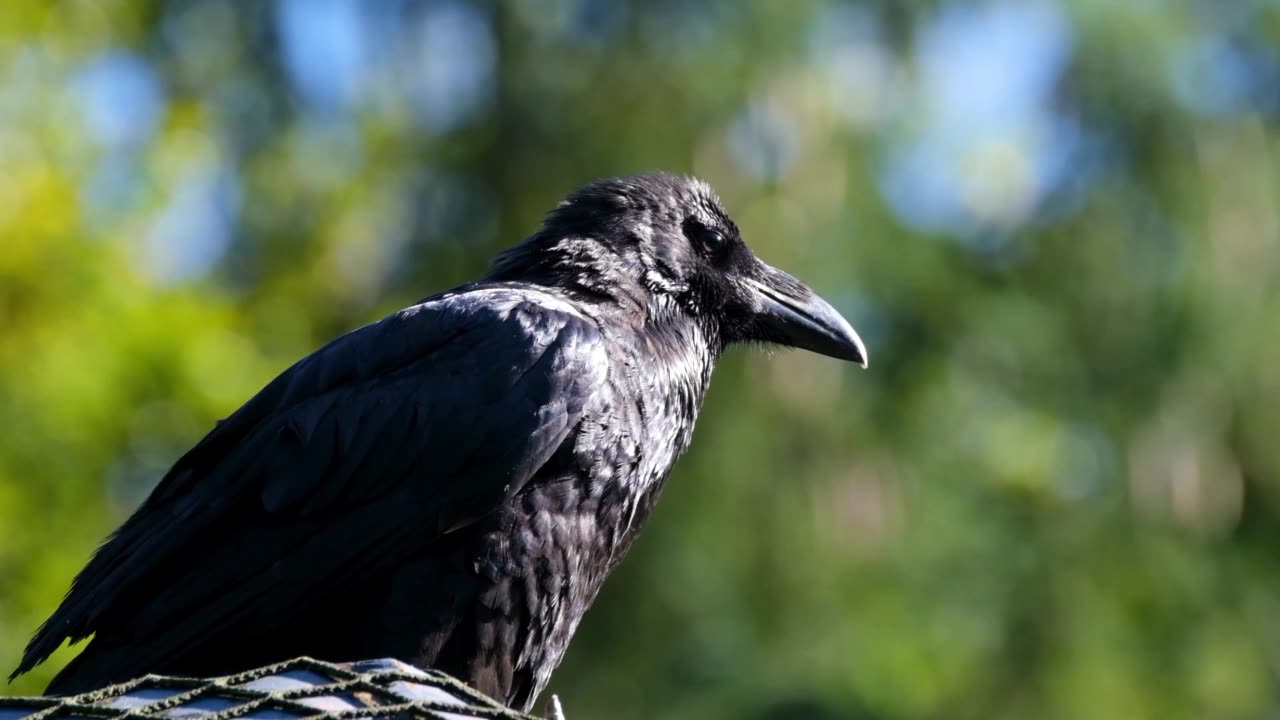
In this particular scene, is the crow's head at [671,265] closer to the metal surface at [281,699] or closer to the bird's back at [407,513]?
the bird's back at [407,513]

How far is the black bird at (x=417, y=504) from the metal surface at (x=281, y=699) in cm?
126

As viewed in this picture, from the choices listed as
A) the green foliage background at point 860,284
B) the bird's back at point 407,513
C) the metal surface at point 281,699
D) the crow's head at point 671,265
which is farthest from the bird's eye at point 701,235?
the green foliage background at point 860,284

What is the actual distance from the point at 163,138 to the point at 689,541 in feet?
15.3

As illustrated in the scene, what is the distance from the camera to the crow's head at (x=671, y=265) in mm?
5355

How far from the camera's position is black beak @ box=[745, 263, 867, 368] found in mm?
5754

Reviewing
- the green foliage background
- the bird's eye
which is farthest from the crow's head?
the green foliage background

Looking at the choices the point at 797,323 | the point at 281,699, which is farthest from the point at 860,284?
the point at 281,699

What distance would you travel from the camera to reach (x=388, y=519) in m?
4.55

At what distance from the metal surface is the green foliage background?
786cm

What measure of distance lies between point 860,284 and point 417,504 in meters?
8.51

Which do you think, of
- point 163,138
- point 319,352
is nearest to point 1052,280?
point 163,138

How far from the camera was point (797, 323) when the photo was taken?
5801 millimetres

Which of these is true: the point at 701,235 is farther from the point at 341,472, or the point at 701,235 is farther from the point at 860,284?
the point at 860,284

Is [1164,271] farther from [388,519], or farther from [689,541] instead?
[388,519]
